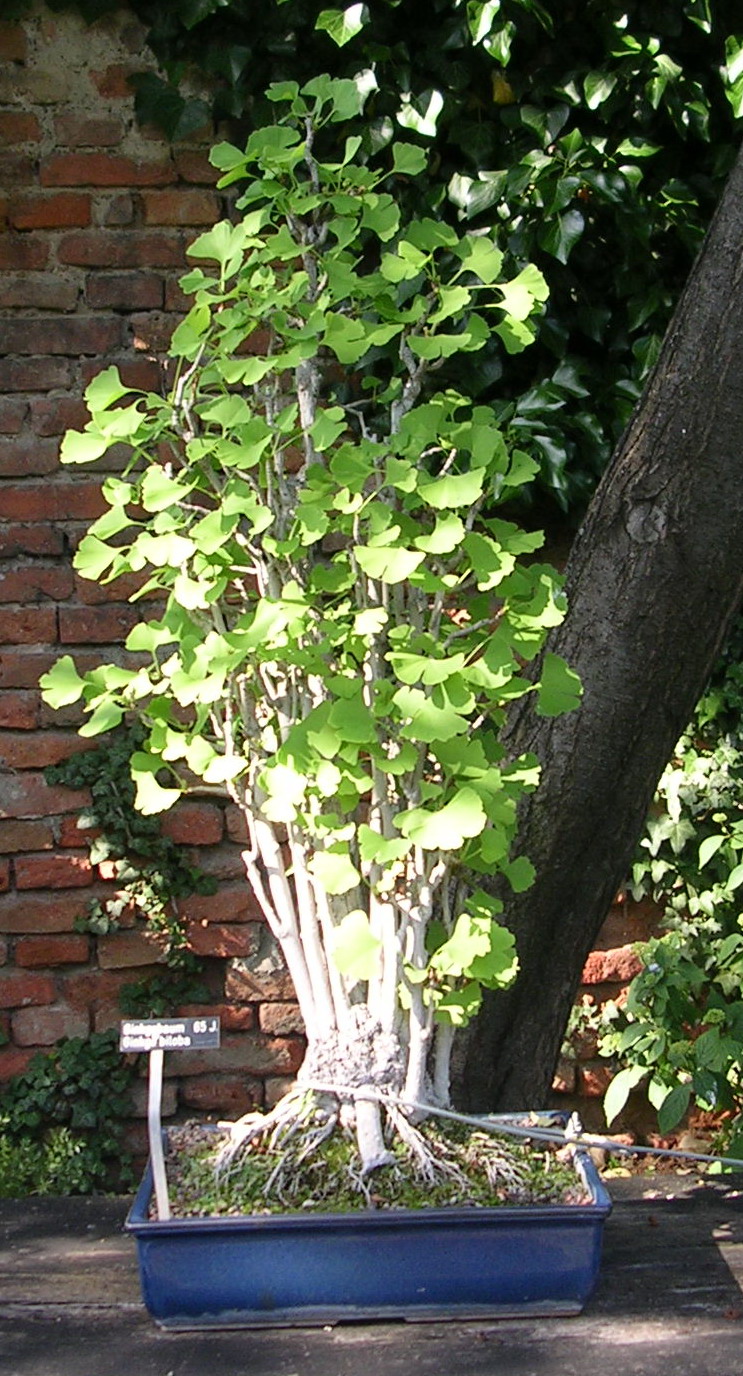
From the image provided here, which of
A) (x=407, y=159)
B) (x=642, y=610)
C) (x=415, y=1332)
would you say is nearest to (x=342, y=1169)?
(x=415, y=1332)

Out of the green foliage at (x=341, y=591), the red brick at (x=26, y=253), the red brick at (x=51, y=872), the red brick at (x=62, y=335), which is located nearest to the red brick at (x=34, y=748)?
the red brick at (x=51, y=872)

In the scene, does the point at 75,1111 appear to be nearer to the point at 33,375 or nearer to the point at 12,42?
the point at 33,375

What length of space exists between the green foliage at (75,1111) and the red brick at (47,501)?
→ 0.85m

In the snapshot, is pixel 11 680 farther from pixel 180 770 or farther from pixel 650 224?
pixel 650 224

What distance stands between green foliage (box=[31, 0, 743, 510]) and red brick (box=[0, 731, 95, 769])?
0.89m

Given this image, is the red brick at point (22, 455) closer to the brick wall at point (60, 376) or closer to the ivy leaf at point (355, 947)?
the brick wall at point (60, 376)

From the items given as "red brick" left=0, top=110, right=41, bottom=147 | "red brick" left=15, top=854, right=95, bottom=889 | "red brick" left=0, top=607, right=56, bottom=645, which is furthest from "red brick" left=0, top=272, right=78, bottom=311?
"red brick" left=15, top=854, right=95, bottom=889

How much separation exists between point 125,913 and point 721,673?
1.09 metres

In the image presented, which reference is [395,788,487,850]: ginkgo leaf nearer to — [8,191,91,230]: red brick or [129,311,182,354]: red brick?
[129,311,182,354]: red brick

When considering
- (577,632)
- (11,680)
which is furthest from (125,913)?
(577,632)

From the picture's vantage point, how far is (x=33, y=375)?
2213mm

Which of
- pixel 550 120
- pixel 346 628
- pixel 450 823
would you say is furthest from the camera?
pixel 550 120

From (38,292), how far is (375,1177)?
156cm

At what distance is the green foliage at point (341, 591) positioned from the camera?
46.8 inches
